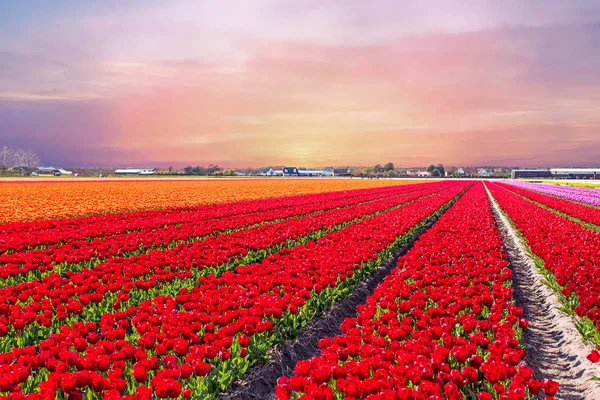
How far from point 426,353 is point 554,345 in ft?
14.0

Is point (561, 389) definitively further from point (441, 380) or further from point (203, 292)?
point (203, 292)

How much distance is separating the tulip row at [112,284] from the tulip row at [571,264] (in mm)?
7185

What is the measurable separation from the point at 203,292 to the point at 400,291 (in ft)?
11.2

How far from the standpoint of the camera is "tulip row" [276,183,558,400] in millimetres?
4051

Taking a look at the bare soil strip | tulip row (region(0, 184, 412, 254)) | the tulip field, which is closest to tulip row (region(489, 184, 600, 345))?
the tulip field

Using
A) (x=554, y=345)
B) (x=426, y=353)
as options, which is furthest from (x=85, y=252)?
(x=554, y=345)

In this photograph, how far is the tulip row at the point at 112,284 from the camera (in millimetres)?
6289

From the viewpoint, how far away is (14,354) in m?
4.62

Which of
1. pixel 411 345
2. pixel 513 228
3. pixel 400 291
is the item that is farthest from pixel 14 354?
pixel 513 228

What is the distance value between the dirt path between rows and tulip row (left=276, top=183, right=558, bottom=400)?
0.77 m

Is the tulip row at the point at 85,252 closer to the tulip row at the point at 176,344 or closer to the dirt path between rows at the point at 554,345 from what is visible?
the tulip row at the point at 176,344

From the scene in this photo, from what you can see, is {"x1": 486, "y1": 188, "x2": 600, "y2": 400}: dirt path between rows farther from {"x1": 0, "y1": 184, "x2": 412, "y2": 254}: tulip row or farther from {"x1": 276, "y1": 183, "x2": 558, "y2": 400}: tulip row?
{"x1": 0, "y1": 184, "x2": 412, "y2": 254}: tulip row

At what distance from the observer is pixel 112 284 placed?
24.9 feet

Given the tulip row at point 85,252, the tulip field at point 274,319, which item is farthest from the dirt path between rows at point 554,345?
the tulip row at point 85,252
